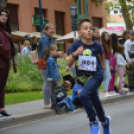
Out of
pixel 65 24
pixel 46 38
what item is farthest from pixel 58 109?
pixel 65 24

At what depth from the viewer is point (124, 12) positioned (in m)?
27.8

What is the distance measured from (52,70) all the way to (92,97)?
2.86m

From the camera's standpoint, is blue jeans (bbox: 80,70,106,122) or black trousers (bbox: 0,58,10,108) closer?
blue jeans (bbox: 80,70,106,122)

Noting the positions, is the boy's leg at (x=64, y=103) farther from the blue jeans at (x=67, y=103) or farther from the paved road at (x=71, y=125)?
the paved road at (x=71, y=125)

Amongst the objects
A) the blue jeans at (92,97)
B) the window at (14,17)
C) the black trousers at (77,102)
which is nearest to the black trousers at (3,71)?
the blue jeans at (92,97)

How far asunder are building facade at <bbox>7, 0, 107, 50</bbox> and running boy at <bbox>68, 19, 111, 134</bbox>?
2027 centimetres

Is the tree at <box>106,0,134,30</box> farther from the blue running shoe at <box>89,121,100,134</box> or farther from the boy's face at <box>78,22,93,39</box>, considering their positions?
the blue running shoe at <box>89,121,100,134</box>

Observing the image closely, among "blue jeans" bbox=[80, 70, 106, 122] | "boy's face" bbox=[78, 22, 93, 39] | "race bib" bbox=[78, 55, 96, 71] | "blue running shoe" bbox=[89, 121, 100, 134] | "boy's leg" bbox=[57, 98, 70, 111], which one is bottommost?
"boy's leg" bbox=[57, 98, 70, 111]

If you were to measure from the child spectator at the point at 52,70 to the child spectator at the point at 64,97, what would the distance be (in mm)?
200

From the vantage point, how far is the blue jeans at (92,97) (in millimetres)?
5340

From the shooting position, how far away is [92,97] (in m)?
5.43

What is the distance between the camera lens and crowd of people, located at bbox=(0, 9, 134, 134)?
5457mm

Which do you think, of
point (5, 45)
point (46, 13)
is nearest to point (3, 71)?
point (5, 45)

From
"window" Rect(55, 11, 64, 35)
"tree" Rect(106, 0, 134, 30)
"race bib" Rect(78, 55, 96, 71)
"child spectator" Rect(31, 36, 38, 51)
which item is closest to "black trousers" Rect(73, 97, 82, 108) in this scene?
"child spectator" Rect(31, 36, 38, 51)
